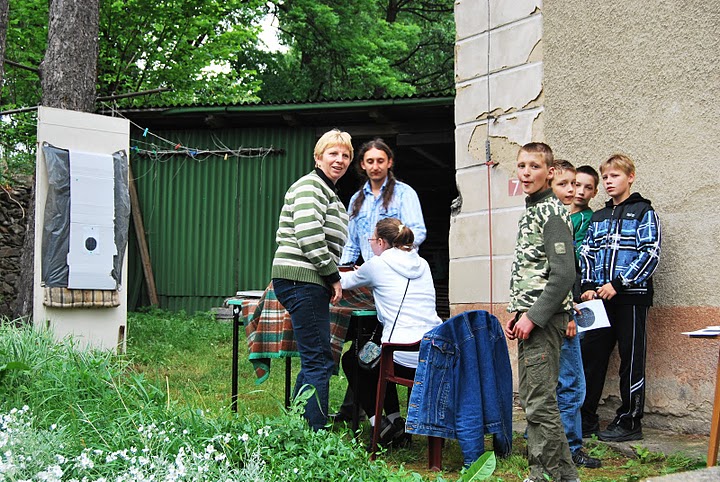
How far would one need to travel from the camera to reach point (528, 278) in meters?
3.96

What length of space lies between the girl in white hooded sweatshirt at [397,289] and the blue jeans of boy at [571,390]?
2.49ft

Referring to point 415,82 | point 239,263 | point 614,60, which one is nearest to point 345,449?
point 614,60

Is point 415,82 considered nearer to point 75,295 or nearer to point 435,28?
point 435,28

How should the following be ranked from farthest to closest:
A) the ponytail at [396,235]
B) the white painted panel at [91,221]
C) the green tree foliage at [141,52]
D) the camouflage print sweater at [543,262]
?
the green tree foliage at [141,52] < the white painted panel at [91,221] < the ponytail at [396,235] < the camouflage print sweater at [543,262]

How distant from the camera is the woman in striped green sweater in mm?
4473

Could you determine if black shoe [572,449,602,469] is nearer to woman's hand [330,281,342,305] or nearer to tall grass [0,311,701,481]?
tall grass [0,311,701,481]

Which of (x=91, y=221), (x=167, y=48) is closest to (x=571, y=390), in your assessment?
(x=91, y=221)

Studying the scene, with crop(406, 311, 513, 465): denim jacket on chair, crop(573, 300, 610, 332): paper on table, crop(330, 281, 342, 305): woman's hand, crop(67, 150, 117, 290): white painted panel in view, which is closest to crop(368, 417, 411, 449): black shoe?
crop(406, 311, 513, 465): denim jacket on chair

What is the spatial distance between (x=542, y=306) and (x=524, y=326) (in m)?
0.13

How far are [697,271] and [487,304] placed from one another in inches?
68.4

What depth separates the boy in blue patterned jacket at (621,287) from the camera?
487 centimetres

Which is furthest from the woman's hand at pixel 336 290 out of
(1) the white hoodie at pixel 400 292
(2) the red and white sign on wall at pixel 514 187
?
(2) the red and white sign on wall at pixel 514 187

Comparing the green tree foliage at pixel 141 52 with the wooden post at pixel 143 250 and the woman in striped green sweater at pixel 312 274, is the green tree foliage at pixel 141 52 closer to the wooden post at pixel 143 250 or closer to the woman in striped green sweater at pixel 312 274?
the wooden post at pixel 143 250

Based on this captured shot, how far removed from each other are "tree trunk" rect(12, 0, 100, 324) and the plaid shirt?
16.7ft
